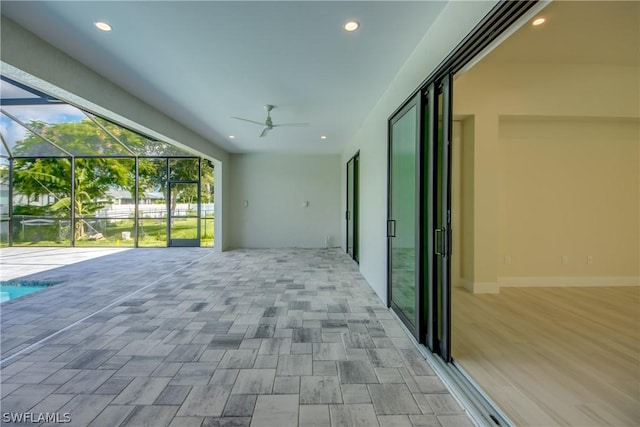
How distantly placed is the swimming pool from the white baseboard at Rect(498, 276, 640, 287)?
761 centimetres

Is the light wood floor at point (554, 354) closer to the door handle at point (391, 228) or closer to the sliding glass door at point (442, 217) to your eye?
the sliding glass door at point (442, 217)

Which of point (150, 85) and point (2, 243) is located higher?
point (150, 85)

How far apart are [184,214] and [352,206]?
210 inches

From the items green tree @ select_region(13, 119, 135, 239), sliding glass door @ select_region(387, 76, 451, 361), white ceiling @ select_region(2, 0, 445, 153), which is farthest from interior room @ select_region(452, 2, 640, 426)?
green tree @ select_region(13, 119, 135, 239)

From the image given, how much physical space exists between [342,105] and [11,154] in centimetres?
1053

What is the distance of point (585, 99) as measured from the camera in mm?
3859

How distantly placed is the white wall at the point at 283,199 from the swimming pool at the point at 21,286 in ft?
14.3

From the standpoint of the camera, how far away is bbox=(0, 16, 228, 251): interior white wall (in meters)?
2.38

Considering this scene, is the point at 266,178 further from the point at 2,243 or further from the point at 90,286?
the point at 2,243

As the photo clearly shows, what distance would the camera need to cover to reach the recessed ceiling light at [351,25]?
7.69 ft

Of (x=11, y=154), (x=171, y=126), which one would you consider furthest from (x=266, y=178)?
(x=11, y=154)

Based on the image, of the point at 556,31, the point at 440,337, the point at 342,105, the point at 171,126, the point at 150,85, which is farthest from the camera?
the point at 171,126

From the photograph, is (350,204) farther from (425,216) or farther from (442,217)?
(442,217)

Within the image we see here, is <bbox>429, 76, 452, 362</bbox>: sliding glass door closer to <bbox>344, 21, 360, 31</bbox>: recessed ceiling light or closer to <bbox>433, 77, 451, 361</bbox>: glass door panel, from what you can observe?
<bbox>433, 77, 451, 361</bbox>: glass door panel
